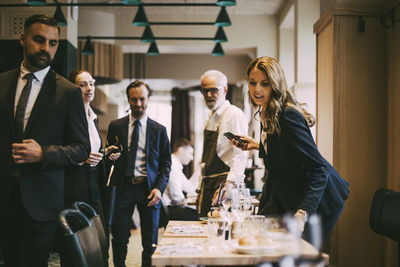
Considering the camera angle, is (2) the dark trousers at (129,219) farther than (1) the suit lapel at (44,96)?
Yes

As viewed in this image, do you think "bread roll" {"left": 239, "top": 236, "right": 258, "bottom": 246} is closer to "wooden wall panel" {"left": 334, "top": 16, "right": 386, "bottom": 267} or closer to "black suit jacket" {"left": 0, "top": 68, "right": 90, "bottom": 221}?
"black suit jacket" {"left": 0, "top": 68, "right": 90, "bottom": 221}

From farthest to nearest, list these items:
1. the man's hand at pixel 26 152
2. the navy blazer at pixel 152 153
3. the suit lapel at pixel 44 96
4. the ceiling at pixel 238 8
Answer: the ceiling at pixel 238 8 → the navy blazer at pixel 152 153 → the suit lapel at pixel 44 96 → the man's hand at pixel 26 152

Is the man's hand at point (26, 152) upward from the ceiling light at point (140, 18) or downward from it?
downward

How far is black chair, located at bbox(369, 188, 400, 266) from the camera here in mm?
2740

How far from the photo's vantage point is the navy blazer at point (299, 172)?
2348 mm

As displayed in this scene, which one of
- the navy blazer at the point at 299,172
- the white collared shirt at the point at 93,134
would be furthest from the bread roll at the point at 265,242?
the white collared shirt at the point at 93,134

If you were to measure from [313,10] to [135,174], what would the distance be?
4089 mm

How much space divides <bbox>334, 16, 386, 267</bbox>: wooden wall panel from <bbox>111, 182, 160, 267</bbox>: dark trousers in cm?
158

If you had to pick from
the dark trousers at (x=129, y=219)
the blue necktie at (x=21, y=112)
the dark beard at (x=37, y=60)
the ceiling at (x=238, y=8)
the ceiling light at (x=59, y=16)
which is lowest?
the dark trousers at (x=129, y=219)

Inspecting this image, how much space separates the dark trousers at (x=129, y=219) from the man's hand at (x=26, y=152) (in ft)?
6.06

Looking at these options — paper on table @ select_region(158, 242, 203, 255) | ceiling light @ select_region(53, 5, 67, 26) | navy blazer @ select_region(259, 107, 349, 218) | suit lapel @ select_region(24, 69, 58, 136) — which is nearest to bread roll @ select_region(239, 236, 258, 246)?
paper on table @ select_region(158, 242, 203, 255)

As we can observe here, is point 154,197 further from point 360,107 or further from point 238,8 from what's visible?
point 238,8

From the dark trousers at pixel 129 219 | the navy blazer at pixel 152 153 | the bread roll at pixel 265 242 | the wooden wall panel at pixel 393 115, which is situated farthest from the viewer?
the navy blazer at pixel 152 153

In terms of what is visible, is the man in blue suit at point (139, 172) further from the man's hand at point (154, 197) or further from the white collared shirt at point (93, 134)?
the white collared shirt at point (93, 134)
